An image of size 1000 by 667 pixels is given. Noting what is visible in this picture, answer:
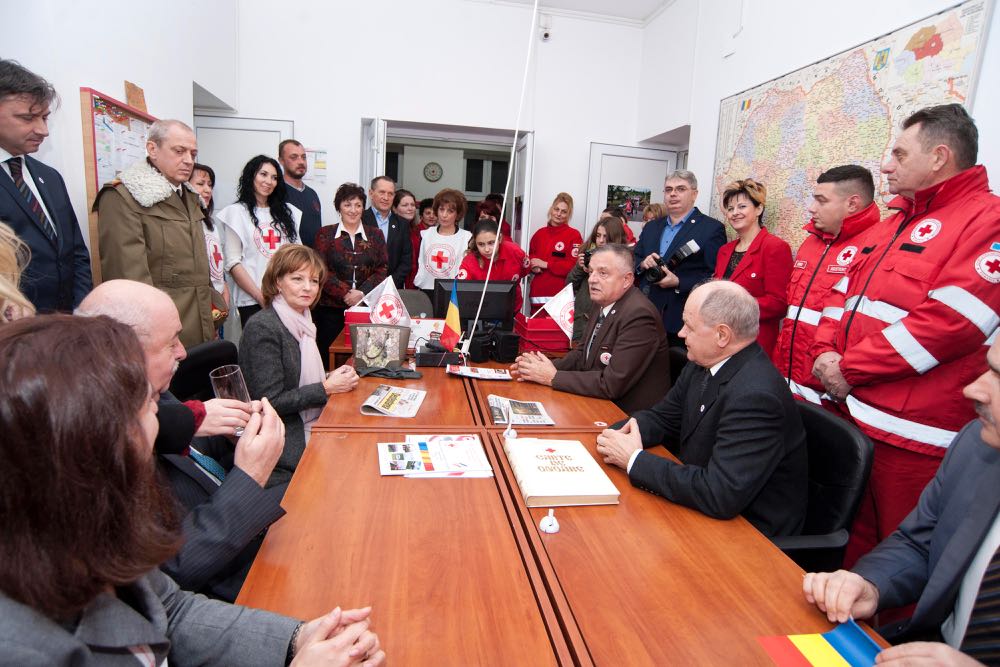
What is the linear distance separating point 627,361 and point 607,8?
462 centimetres

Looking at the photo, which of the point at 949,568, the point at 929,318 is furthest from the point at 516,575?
the point at 929,318

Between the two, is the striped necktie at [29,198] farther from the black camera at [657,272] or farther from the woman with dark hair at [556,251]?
the woman with dark hair at [556,251]

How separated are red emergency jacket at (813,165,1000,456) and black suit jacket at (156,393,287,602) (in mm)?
1984

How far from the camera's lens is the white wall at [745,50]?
242 cm

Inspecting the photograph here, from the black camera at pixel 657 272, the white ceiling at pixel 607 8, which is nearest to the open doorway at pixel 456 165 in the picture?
the white ceiling at pixel 607 8

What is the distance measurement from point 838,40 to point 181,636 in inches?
158

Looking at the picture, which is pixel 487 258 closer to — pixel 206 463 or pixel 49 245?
pixel 49 245

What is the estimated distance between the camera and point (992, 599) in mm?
1085

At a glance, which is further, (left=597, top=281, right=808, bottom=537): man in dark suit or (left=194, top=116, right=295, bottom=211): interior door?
(left=194, top=116, right=295, bottom=211): interior door

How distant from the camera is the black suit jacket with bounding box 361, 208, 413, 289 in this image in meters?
4.67

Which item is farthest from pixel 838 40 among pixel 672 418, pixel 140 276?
pixel 140 276

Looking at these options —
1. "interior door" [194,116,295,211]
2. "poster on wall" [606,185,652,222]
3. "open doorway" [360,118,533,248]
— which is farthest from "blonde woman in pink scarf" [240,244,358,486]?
"poster on wall" [606,185,652,222]

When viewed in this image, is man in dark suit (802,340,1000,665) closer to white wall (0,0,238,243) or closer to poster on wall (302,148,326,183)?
white wall (0,0,238,243)

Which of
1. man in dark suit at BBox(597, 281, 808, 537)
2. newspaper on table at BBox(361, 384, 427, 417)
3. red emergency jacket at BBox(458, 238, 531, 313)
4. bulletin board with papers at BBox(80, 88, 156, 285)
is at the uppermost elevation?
bulletin board with papers at BBox(80, 88, 156, 285)
